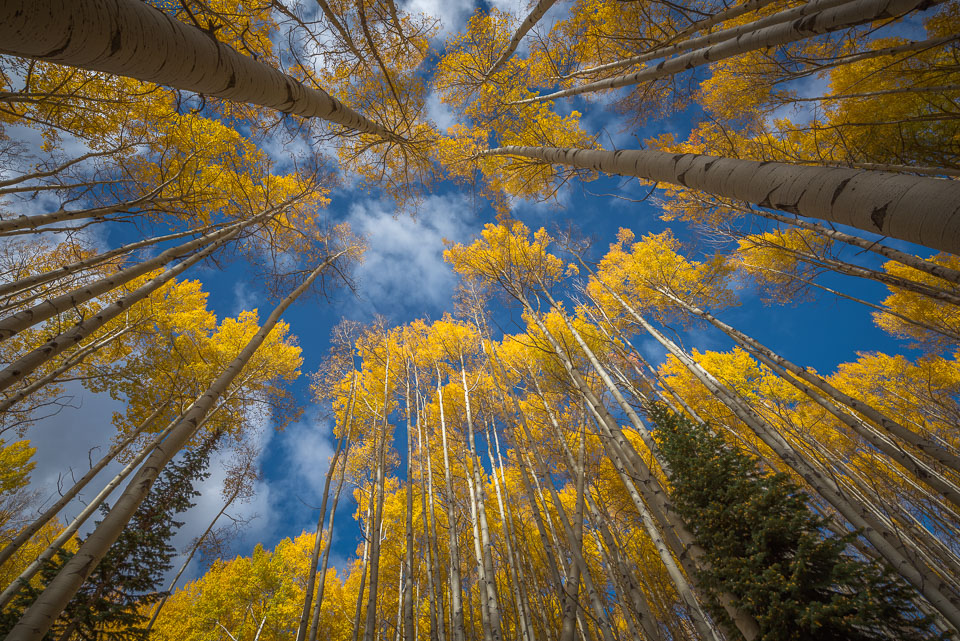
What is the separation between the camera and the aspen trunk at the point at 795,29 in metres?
1.91

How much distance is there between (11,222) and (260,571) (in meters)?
11.7

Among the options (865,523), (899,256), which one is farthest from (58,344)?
(899,256)

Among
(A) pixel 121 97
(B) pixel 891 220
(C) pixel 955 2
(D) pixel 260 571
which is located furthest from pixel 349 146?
(D) pixel 260 571

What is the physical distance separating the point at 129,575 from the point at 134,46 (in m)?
8.93

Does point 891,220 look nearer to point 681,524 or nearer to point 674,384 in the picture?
point 681,524

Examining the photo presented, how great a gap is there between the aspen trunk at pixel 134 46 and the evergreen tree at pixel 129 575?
735 centimetres

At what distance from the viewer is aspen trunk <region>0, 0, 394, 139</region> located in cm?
99

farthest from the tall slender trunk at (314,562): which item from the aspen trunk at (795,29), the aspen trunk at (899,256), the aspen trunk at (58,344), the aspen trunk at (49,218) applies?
the aspen trunk at (899,256)

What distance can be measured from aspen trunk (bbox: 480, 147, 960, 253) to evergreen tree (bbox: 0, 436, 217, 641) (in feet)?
29.3

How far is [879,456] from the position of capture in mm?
8484

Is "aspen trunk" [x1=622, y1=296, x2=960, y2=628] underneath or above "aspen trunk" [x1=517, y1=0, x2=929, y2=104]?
underneath

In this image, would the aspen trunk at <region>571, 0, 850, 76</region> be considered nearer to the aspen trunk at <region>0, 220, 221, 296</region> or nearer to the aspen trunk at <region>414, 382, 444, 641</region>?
the aspen trunk at <region>0, 220, 221, 296</region>

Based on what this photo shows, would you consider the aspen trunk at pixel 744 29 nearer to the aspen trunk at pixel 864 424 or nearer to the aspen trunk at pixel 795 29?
the aspen trunk at pixel 795 29

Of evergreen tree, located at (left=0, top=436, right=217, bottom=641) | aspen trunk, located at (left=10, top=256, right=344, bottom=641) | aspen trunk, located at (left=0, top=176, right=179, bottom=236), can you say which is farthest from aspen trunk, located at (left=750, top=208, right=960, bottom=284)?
evergreen tree, located at (left=0, top=436, right=217, bottom=641)
